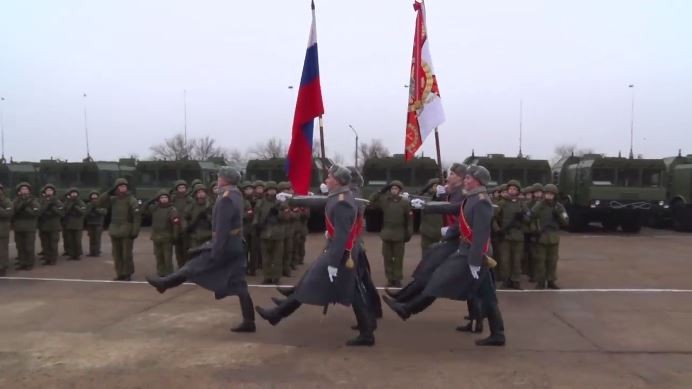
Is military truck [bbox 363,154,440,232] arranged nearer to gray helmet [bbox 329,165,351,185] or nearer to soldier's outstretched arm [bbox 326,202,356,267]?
gray helmet [bbox 329,165,351,185]

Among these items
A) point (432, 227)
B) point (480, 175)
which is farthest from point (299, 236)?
point (480, 175)

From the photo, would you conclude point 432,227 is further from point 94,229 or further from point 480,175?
point 94,229

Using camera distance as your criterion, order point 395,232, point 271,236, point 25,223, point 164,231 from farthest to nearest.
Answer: point 25,223
point 164,231
point 271,236
point 395,232

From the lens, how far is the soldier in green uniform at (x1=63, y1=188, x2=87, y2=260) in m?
11.6

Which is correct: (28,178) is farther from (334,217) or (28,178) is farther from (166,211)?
(334,217)

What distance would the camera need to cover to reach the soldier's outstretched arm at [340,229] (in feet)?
17.8

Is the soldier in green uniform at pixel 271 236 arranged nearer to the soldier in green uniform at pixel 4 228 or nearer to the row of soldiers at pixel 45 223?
the row of soldiers at pixel 45 223

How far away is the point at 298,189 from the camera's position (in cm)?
701

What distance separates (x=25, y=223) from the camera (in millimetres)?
10258

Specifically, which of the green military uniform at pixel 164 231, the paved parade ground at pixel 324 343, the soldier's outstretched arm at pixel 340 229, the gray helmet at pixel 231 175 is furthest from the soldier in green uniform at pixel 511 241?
the green military uniform at pixel 164 231

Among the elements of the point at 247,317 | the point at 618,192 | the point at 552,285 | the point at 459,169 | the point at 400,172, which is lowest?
the point at 552,285

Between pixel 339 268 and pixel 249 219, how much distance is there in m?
4.30

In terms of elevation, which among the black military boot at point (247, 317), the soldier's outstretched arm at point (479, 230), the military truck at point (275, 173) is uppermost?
the military truck at point (275, 173)

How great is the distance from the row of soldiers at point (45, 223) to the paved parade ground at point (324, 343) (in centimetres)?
135
